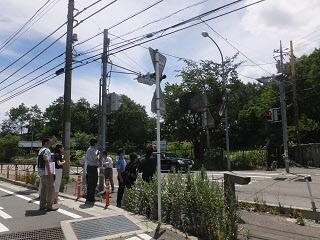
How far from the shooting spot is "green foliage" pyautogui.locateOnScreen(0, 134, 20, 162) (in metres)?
59.2

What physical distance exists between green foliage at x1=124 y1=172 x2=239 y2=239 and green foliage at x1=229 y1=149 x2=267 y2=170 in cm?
2169

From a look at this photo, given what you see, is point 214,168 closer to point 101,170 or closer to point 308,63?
point 101,170

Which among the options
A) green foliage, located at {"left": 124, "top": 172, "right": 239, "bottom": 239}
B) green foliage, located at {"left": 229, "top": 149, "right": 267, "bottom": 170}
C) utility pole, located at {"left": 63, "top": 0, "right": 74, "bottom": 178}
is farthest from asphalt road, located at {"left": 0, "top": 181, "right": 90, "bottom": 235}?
green foliage, located at {"left": 229, "top": 149, "right": 267, "bottom": 170}

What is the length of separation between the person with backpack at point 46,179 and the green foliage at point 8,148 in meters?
51.1

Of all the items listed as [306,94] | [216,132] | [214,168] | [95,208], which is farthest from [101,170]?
[306,94]

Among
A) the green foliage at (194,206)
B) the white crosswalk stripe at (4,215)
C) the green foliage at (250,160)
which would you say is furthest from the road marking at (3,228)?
the green foliage at (250,160)

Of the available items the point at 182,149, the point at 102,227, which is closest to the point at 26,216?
the point at 102,227

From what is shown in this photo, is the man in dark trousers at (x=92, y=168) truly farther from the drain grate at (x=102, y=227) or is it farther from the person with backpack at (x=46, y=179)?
the drain grate at (x=102, y=227)

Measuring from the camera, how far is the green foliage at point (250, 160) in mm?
30188

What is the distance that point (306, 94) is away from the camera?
46.0 metres

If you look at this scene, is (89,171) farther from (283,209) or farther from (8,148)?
(8,148)

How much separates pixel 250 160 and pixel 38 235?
24091 millimetres

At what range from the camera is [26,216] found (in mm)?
9977

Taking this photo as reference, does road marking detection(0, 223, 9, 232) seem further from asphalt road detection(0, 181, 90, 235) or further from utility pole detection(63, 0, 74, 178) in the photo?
utility pole detection(63, 0, 74, 178)
